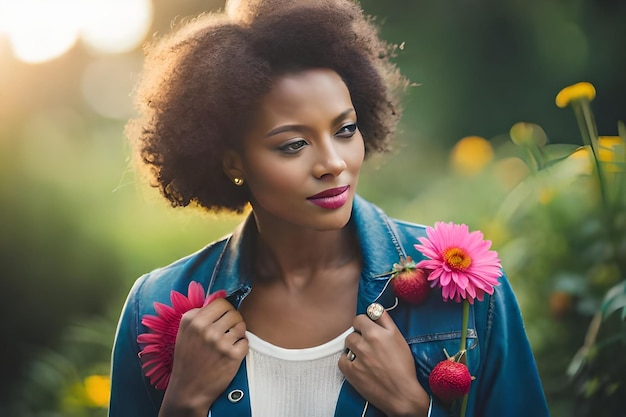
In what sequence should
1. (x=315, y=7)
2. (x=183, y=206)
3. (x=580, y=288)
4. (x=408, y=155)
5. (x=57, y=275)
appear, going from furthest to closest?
1. (x=408, y=155)
2. (x=57, y=275)
3. (x=580, y=288)
4. (x=183, y=206)
5. (x=315, y=7)

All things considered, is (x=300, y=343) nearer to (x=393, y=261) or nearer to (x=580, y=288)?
(x=393, y=261)

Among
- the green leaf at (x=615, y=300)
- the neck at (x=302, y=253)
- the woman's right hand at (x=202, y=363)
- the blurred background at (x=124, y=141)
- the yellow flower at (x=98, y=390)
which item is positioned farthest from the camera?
the blurred background at (x=124, y=141)

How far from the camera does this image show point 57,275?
95.5 inches

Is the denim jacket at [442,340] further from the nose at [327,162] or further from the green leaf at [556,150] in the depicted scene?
the green leaf at [556,150]

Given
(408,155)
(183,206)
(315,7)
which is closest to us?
(315,7)

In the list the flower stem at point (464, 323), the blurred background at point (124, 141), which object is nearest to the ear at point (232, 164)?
the flower stem at point (464, 323)

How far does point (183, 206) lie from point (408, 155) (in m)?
1.35

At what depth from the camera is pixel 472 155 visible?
2.46 meters

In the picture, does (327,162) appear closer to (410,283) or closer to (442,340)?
(410,283)

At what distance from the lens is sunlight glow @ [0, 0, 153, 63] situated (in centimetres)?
221

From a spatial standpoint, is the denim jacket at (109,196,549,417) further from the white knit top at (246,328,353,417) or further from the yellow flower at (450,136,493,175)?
the yellow flower at (450,136,493,175)

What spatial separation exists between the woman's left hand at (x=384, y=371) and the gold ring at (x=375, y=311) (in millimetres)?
18

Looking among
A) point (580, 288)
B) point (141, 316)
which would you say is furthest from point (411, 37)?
point (141, 316)

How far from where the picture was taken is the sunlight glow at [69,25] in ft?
7.23
